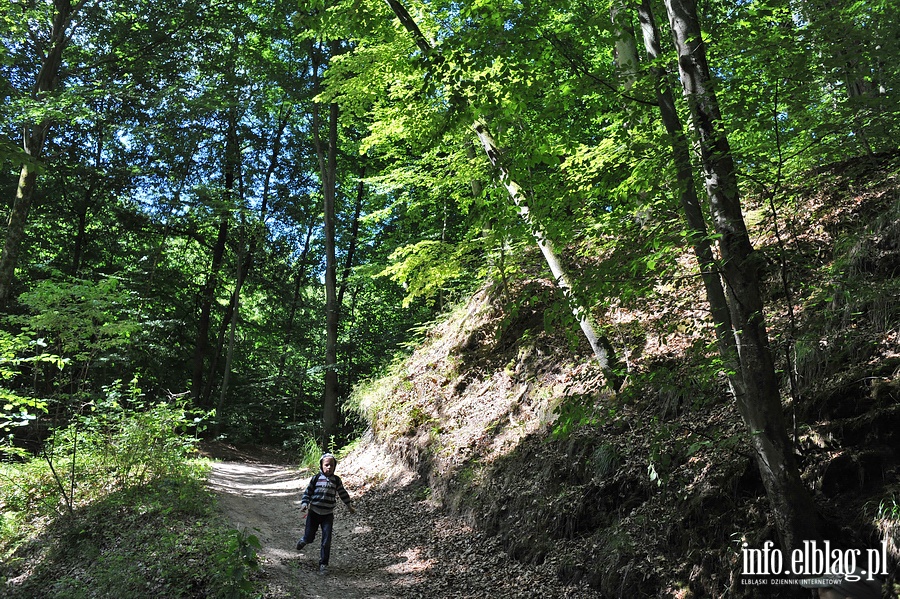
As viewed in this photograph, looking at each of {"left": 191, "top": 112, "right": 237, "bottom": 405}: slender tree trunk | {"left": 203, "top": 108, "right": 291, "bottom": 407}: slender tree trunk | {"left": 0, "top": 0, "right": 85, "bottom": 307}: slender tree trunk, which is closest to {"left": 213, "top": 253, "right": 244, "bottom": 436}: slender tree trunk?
{"left": 203, "top": 108, "right": 291, "bottom": 407}: slender tree trunk

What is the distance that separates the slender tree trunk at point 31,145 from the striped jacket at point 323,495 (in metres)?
7.94

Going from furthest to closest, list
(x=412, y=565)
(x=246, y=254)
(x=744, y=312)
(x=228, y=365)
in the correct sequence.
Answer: (x=246, y=254)
(x=228, y=365)
(x=412, y=565)
(x=744, y=312)

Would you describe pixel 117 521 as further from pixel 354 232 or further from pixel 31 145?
pixel 354 232

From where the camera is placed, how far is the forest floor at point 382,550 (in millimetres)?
5848

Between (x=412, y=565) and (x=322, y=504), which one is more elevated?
(x=322, y=504)

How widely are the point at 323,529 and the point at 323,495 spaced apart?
17.3 inches

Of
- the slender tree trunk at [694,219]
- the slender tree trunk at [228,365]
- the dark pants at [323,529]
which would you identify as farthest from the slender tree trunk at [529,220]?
the slender tree trunk at [228,365]

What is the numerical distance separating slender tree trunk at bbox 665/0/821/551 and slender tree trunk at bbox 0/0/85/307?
464 inches

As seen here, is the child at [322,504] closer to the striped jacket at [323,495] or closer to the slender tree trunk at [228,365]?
the striped jacket at [323,495]

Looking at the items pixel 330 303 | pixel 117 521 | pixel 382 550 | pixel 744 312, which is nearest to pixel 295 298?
pixel 330 303

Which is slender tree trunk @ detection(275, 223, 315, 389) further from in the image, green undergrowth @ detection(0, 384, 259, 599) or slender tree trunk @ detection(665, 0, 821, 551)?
slender tree trunk @ detection(665, 0, 821, 551)

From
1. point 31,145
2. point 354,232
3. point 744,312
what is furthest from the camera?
point 354,232

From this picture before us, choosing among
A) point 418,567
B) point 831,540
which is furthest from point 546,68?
point 418,567

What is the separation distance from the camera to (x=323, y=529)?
6883 millimetres
